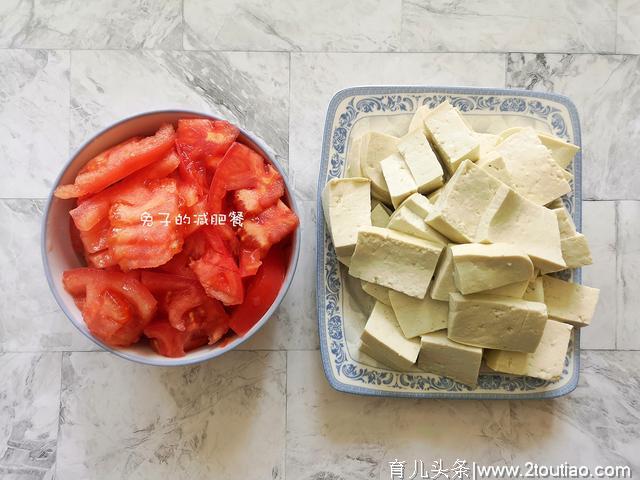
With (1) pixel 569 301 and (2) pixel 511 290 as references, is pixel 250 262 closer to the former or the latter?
(2) pixel 511 290

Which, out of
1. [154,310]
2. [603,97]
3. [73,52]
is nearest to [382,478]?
[154,310]

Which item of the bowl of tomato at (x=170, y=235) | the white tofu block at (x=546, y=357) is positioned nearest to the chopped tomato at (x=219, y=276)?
the bowl of tomato at (x=170, y=235)

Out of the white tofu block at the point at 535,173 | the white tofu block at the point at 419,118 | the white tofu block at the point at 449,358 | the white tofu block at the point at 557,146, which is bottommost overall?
the white tofu block at the point at 449,358

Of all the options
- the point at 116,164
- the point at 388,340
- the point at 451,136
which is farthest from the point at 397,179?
the point at 116,164

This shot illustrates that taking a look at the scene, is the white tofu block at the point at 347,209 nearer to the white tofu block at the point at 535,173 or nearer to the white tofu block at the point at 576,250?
the white tofu block at the point at 535,173

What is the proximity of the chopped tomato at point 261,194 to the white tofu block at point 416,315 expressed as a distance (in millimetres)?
378

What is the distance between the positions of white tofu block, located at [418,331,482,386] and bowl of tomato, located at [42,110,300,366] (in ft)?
1.30

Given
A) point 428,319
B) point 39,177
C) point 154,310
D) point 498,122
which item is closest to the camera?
point 154,310

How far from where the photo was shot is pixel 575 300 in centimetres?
145

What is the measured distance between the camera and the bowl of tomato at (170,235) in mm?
1236

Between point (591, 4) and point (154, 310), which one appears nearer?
point (154, 310)

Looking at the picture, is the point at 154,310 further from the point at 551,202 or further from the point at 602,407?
the point at 602,407

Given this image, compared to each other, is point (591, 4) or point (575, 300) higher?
point (591, 4)

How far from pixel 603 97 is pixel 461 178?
2.17 feet
